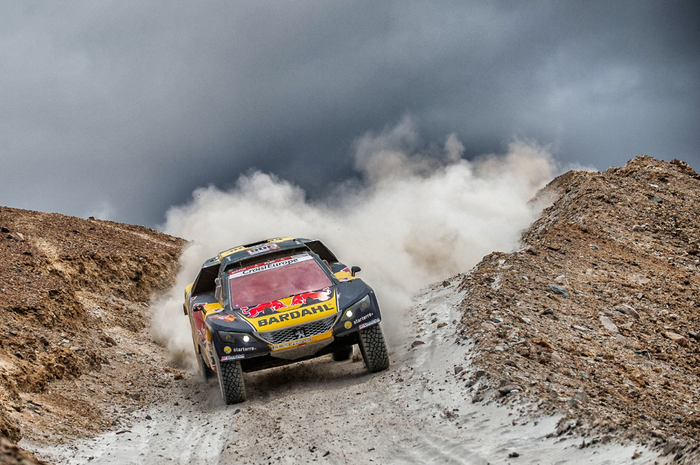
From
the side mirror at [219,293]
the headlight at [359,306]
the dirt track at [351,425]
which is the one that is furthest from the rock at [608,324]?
the side mirror at [219,293]

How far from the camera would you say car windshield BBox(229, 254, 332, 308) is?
29.2 ft

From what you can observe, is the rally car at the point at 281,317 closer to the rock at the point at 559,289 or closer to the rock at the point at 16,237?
the rock at the point at 559,289

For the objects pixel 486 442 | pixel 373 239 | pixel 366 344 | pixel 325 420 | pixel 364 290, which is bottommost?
pixel 486 442

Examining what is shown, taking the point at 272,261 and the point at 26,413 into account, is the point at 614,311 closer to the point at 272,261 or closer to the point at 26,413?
the point at 272,261

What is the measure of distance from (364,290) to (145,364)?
544 centimetres

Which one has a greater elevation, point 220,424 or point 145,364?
point 145,364

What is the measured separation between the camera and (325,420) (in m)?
6.84

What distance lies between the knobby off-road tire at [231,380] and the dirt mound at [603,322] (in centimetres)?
295

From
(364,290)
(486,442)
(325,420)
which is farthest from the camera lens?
(364,290)

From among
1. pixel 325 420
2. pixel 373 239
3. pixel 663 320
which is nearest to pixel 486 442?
pixel 325 420

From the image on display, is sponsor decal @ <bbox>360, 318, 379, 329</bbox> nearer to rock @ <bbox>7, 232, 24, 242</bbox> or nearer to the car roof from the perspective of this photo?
the car roof

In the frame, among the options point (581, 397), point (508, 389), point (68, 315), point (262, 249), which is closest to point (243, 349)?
point (262, 249)

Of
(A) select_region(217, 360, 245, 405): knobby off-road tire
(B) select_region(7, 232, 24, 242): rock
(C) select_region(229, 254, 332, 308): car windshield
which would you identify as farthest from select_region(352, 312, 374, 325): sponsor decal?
(B) select_region(7, 232, 24, 242): rock

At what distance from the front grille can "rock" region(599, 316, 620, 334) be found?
13.7ft
